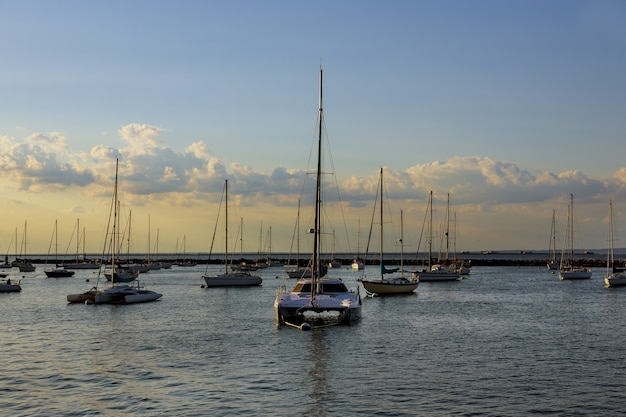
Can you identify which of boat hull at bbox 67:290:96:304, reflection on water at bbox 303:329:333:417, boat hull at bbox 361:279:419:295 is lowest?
reflection on water at bbox 303:329:333:417

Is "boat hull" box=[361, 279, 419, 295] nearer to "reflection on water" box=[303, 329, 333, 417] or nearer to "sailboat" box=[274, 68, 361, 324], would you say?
"sailboat" box=[274, 68, 361, 324]

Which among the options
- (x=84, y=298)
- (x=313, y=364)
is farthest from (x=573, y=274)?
(x=313, y=364)

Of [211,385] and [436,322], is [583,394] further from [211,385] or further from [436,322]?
[436,322]

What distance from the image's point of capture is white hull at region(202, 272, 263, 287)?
318 feet

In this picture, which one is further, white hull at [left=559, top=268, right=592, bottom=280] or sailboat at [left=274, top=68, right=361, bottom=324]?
white hull at [left=559, top=268, right=592, bottom=280]

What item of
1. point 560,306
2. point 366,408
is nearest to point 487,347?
point 366,408

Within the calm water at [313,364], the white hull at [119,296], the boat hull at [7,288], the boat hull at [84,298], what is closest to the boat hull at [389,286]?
the calm water at [313,364]

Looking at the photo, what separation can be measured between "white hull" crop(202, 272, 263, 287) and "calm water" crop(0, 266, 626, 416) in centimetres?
3830

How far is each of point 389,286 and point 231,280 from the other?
1130 inches

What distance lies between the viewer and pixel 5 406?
78.3ft

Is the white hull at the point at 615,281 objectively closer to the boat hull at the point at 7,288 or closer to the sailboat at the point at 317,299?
the sailboat at the point at 317,299

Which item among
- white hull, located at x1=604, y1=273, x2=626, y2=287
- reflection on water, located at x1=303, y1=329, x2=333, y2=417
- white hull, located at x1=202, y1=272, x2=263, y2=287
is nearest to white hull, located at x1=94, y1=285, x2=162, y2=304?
white hull, located at x1=202, y1=272, x2=263, y2=287

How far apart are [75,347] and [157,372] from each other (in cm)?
1035

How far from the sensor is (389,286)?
78.0 meters
